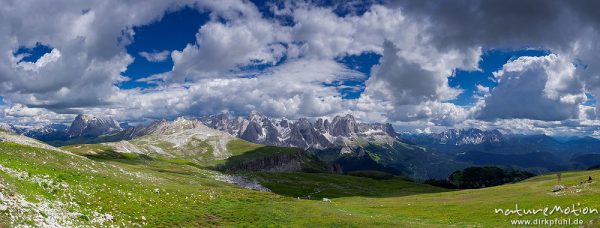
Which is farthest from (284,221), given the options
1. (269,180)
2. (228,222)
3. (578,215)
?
(269,180)

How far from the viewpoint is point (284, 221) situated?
156ft

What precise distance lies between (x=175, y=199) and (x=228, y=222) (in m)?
11.3

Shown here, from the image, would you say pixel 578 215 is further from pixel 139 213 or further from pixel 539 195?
pixel 139 213

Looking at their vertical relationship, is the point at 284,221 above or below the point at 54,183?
below

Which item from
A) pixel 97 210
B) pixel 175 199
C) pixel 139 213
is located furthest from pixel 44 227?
pixel 175 199

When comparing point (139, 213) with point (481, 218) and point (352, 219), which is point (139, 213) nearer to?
point (352, 219)

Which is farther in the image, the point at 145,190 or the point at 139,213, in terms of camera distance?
the point at 145,190

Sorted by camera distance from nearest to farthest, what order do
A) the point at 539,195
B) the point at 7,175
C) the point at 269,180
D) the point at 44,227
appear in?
the point at 44,227 → the point at 7,175 → the point at 539,195 → the point at 269,180

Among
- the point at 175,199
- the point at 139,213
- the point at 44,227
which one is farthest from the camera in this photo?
the point at 175,199

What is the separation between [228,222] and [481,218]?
37177 mm

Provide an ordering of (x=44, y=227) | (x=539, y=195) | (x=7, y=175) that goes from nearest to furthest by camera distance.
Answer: (x=44, y=227) → (x=7, y=175) → (x=539, y=195)

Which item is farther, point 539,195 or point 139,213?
point 539,195

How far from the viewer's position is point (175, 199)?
2045 inches

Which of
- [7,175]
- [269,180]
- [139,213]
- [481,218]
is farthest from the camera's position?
[269,180]
